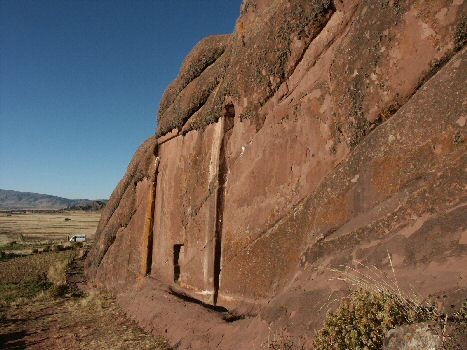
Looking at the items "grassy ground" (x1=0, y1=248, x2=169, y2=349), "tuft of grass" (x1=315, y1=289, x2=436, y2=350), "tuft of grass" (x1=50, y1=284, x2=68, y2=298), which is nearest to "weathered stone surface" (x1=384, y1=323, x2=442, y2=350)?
"tuft of grass" (x1=315, y1=289, x2=436, y2=350)

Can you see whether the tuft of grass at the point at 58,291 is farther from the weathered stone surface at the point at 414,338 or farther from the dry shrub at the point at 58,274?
the weathered stone surface at the point at 414,338

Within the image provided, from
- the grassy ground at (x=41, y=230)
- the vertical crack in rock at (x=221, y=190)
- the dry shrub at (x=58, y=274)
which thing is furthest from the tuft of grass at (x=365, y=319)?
the grassy ground at (x=41, y=230)

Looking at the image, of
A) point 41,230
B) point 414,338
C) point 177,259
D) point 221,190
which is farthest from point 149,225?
point 41,230

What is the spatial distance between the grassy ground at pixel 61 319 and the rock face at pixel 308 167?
28.8 inches

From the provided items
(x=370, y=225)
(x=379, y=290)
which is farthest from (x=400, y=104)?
(x=379, y=290)

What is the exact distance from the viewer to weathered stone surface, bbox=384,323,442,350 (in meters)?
3.09

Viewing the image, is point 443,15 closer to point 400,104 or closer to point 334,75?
point 400,104

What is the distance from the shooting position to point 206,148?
10555mm

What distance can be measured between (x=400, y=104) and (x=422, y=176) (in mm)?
1291

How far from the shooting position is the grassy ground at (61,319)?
9141mm

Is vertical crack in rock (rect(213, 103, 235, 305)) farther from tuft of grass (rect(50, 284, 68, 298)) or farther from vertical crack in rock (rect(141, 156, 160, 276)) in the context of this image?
tuft of grass (rect(50, 284, 68, 298))

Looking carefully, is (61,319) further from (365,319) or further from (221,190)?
(365,319)

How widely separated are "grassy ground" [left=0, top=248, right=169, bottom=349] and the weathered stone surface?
5.68m

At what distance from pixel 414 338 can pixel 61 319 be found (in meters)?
10.7
